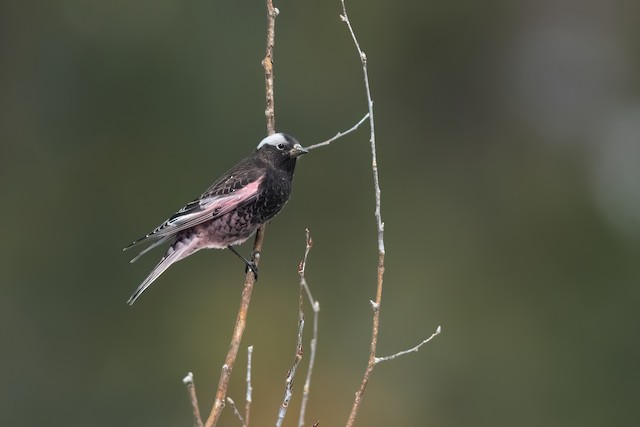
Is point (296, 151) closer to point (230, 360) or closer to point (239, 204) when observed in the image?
point (239, 204)

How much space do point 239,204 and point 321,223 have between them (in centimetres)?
717

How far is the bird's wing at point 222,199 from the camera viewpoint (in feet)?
18.0

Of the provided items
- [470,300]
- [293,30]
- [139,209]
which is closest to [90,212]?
[139,209]

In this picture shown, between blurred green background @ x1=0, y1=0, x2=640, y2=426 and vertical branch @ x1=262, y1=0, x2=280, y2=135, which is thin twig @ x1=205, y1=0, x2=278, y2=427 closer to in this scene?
vertical branch @ x1=262, y1=0, x2=280, y2=135

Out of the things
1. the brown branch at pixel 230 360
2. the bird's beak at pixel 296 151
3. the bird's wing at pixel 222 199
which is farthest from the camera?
the bird's beak at pixel 296 151

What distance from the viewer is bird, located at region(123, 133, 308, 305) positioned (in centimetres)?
550

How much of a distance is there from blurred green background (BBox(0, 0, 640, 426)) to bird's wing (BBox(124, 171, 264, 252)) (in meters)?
5.75

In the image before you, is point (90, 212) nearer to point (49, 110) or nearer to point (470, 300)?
point (49, 110)

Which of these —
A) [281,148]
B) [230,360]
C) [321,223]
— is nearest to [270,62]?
[281,148]

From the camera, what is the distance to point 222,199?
5551 mm

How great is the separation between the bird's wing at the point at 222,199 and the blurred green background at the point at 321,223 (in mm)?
5754

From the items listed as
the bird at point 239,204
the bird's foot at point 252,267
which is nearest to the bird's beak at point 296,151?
the bird at point 239,204

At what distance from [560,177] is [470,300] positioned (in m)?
2.30

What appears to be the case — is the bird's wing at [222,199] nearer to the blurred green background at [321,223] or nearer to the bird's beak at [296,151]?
the bird's beak at [296,151]
